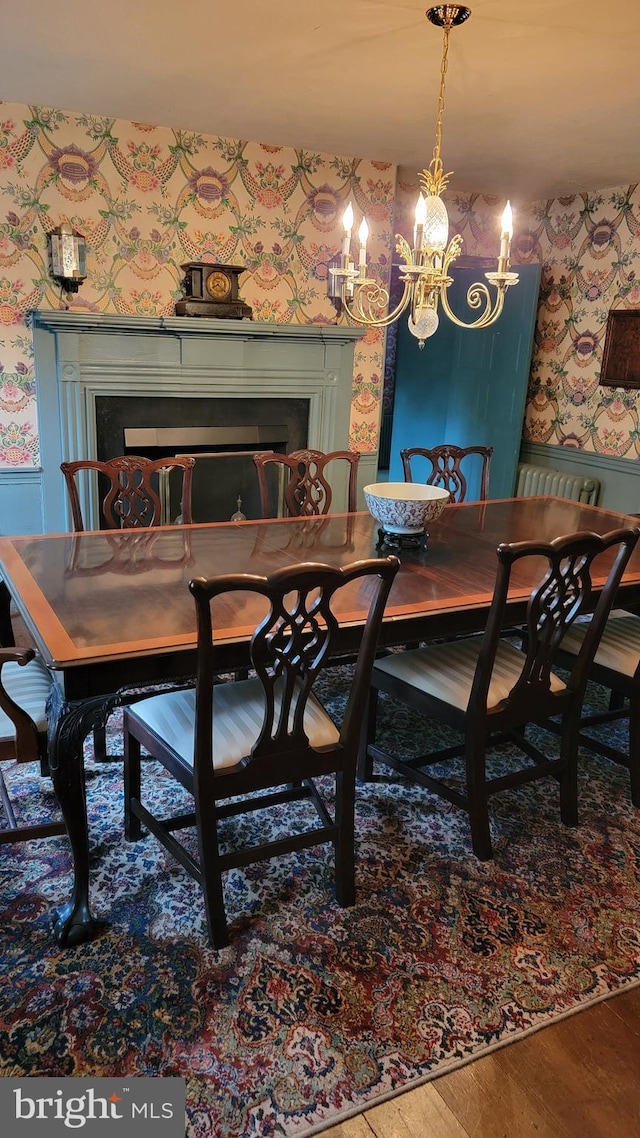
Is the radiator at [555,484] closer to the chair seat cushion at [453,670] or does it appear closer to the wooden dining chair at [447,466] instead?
the wooden dining chair at [447,466]

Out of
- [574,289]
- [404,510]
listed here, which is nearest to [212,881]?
[404,510]

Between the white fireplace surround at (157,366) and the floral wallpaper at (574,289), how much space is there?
121 cm

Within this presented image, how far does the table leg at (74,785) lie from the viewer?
168 centimetres

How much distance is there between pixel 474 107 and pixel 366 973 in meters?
3.18

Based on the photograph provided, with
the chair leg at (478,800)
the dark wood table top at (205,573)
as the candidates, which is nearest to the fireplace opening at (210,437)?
the dark wood table top at (205,573)

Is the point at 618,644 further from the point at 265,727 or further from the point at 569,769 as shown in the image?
the point at 265,727

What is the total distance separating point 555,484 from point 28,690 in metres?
3.98

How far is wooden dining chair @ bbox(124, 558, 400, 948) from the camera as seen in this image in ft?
5.22

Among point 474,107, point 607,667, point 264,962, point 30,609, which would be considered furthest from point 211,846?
point 474,107

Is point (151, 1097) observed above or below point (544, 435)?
below

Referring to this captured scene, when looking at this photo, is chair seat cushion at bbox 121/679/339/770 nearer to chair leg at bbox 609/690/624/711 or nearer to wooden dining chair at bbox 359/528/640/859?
wooden dining chair at bbox 359/528/640/859

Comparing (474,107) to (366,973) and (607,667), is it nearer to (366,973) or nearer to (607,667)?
(607,667)

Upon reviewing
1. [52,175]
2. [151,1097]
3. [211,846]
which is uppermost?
[52,175]

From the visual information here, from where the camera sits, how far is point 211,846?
5.71 ft
